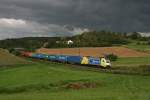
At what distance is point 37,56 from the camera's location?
115812 mm

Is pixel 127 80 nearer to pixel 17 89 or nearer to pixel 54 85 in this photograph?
pixel 54 85

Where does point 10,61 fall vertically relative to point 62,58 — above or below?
below

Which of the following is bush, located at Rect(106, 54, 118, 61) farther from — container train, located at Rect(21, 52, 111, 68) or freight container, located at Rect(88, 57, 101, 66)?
freight container, located at Rect(88, 57, 101, 66)

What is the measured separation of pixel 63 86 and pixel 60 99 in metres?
13.9

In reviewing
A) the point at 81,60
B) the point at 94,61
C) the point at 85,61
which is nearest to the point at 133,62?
the point at 94,61

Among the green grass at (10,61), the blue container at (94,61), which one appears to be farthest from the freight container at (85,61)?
the green grass at (10,61)

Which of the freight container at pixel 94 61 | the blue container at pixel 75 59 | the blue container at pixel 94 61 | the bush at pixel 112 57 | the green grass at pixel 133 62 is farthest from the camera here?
the bush at pixel 112 57

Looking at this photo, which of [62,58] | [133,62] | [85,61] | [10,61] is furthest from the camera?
[62,58]

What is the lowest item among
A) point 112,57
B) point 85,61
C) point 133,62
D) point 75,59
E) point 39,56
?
point 133,62

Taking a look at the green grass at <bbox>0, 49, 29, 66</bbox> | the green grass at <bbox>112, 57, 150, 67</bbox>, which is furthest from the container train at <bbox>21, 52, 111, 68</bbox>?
the green grass at <bbox>0, 49, 29, 66</bbox>

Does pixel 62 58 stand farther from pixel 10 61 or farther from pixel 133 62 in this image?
pixel 133 62

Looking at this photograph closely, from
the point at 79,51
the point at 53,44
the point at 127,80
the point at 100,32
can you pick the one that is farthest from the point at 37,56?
the point at 100,32

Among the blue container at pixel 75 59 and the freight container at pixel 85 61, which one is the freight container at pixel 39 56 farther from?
the freight container at pixel 85 61

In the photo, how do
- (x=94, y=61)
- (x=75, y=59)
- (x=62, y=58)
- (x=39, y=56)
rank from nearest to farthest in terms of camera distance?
(x=94, y=61), (x=75, y=59), (x=62, y=58), (x=39, y=56)
